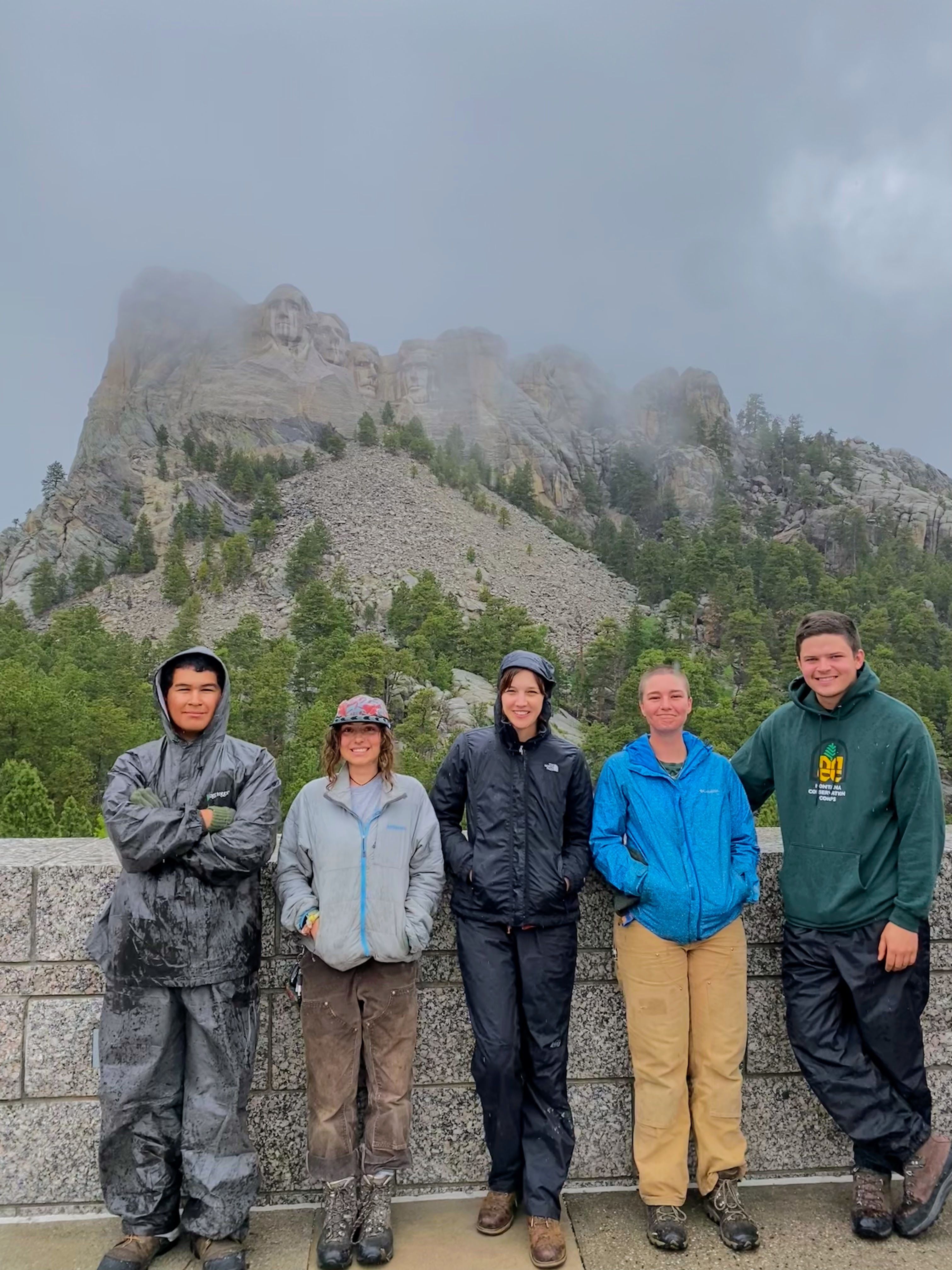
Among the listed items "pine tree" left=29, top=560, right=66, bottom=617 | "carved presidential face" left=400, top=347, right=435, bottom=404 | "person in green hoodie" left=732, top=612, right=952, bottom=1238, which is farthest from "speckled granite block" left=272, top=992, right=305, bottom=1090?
"carved presidential face" left=400, top=347, right=435, bottom=404

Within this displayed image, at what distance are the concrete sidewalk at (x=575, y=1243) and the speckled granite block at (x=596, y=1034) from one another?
0.43 meters

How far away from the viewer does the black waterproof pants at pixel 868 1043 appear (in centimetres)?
272

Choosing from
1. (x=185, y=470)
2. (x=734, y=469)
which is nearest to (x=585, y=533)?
(x=734, y=469)

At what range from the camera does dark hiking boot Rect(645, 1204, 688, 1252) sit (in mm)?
2568

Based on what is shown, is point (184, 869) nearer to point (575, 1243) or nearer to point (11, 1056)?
point (11, 1056)

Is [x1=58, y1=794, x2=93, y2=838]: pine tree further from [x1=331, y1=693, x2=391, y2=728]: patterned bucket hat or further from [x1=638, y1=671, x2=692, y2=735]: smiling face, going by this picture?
[x1=638, y1=671, x2=692, y2=735]: smiling face

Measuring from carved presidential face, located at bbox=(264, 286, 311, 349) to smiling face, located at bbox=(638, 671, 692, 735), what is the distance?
147 m

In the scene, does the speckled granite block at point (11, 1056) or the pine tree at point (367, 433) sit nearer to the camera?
the speckled granite block at point (11, 1056)

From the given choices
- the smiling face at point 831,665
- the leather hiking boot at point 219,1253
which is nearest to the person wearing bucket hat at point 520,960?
the leather hiking boot at point 219,1253

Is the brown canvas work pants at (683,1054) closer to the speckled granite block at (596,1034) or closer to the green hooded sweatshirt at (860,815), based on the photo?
the speckled granite block at (596,1034)

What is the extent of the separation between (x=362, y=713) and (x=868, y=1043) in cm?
217

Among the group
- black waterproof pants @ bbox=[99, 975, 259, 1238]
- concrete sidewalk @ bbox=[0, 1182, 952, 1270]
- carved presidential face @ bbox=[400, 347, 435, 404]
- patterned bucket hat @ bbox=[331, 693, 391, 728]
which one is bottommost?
concrete sidewalk @ bbox=[0, 1182, 952, 1270]

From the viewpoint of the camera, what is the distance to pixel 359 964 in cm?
264

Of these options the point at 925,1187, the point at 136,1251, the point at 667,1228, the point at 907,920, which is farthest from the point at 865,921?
the point at 136,1251
